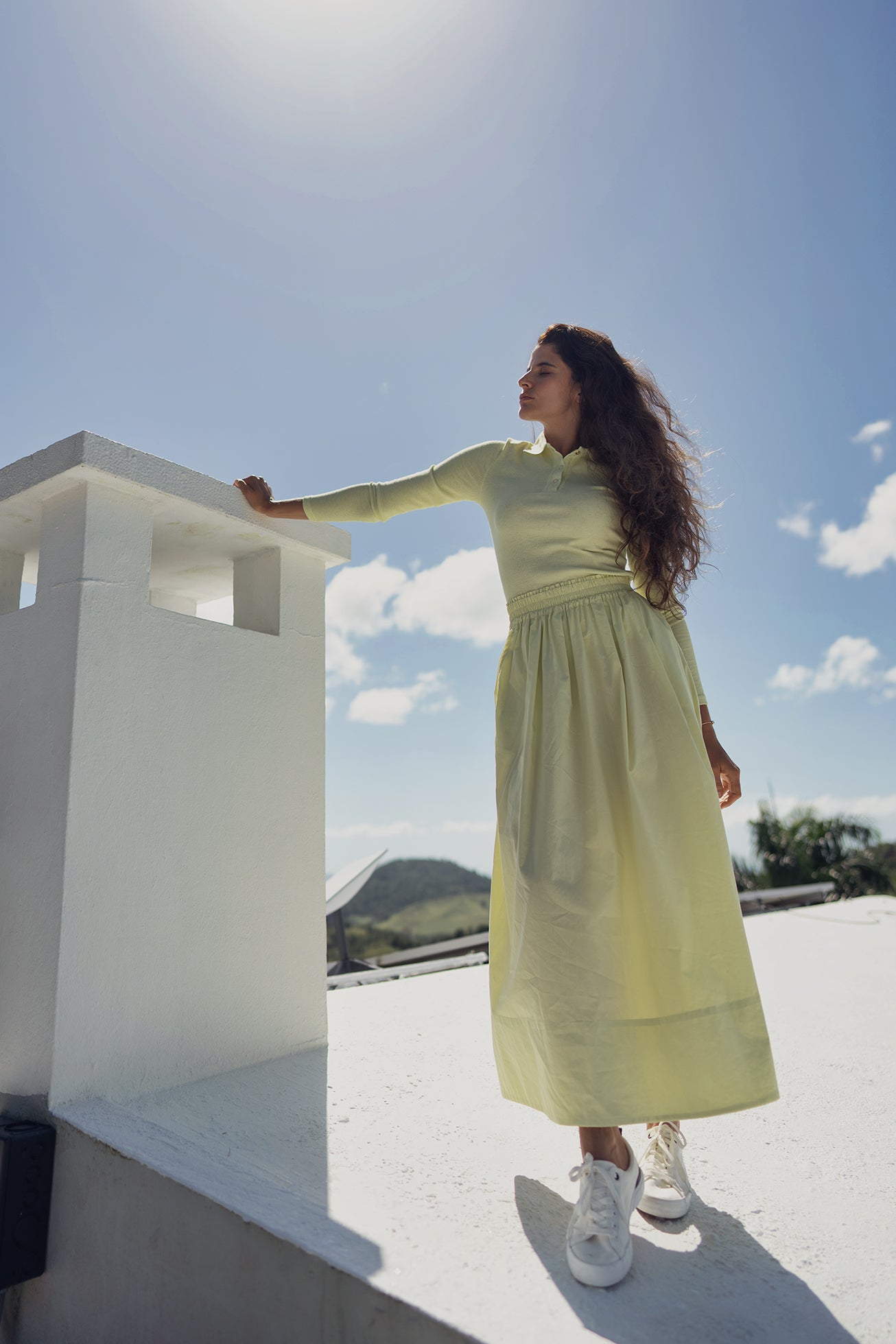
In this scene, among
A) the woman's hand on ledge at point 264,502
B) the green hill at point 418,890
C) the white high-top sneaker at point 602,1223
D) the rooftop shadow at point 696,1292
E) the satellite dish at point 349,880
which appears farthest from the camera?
the green hill at point 418,890

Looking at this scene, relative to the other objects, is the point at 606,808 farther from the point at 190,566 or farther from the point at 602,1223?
the point at 190,566

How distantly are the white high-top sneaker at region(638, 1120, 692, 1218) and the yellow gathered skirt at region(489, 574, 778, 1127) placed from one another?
0.14 m

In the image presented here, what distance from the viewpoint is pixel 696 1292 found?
3.25 feet

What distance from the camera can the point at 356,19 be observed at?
136 inches

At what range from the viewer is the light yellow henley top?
148 centimetres

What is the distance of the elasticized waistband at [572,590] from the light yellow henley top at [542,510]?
0.03 feet

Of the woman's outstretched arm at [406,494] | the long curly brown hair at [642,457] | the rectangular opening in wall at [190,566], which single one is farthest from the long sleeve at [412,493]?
the rectangular opening in wall at [190,566]

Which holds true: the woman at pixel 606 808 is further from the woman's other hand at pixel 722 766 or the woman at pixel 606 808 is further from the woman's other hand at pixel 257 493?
the woman's other hand at pixel 257 493

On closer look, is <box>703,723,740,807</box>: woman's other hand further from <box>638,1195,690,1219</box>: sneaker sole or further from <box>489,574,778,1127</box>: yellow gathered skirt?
<box>638,1195,690,1219</box>: sneaker sole

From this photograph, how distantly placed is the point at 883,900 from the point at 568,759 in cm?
561

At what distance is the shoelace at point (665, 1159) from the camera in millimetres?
1252

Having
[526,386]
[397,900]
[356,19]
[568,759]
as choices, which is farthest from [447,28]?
[397,900]

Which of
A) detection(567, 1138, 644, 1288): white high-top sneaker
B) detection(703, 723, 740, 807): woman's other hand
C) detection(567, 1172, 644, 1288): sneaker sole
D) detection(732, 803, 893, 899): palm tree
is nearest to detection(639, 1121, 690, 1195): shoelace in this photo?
detection(567, 1138, 644, 1288): white high-top sneaker

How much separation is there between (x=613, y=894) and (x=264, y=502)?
126cm
